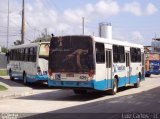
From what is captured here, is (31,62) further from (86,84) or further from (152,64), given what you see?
(152,64)

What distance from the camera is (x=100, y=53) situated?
68.9ft

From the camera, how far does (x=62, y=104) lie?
61.4ft

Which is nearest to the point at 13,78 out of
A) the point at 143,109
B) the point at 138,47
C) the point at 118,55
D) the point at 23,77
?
the point at 23,77

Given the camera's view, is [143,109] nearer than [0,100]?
Yes

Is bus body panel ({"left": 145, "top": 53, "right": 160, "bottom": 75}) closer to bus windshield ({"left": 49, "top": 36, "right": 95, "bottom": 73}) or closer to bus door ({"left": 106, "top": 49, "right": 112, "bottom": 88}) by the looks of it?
bus door ({"left": 106, "top": 49, "right": 112, "bottom": 88})

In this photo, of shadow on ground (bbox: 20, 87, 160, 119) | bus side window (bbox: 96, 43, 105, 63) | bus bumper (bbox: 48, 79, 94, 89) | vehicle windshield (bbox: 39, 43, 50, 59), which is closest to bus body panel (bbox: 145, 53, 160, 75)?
vehicle windshield (bbox: 39, 43, 50, 59)

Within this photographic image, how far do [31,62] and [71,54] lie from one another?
8.60 metres

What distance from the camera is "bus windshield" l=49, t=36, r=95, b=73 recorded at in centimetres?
2022

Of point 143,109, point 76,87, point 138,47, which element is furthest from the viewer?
point 138,47

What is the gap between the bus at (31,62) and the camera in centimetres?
2777

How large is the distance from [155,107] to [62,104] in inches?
160

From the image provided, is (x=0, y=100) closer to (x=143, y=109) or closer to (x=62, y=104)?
(x=62, y=104)

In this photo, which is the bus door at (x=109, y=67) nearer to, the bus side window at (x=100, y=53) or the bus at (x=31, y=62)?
the bus side window at (x=100, y=53)

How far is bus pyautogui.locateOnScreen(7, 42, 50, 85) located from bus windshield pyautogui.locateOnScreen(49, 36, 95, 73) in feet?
21.7
